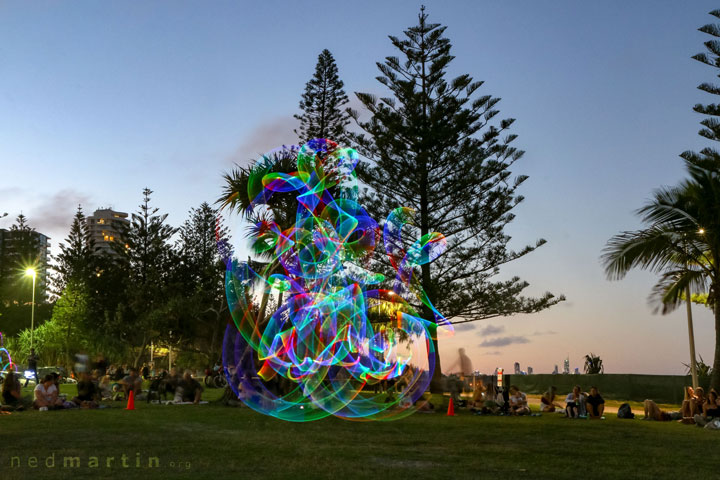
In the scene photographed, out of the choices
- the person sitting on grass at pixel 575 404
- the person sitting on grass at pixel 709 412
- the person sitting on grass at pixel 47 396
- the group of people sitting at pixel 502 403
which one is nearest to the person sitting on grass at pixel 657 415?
the person sitting on grass at pixel 575 404

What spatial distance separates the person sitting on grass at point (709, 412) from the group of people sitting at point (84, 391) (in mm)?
13752

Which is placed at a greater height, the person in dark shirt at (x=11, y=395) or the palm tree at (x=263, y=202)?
the palm tree at (x=263, y=202)

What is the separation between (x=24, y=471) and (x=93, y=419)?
24.6 feet

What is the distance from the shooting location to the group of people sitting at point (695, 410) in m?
16.7

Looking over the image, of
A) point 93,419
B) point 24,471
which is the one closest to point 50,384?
point 93,419

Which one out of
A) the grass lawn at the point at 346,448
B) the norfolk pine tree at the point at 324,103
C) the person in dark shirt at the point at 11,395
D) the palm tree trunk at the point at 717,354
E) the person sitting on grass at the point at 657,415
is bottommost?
the person sitting on grass at the point at 657,415

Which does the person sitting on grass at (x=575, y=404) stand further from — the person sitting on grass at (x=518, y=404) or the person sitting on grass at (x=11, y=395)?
the person sitting on grass at (x=11, y=395)

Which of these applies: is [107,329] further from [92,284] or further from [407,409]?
[407,409]

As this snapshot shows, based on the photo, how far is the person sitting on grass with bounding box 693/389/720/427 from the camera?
652 inches

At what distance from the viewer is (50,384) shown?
60.4 ft

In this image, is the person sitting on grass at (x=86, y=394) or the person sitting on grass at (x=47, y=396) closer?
the person sitting on grass at (x=47, y=396)

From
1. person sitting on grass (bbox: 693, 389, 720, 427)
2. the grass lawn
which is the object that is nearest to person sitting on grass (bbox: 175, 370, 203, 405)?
the grass lawn

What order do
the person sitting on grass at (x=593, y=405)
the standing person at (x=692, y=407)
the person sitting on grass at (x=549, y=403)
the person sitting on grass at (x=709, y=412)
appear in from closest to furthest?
1. the person sitting on grass at (x=709, y=412)
2. the standing person at (x=692, y=407)
3. the person sitting on grass at (x=593, y=405)
4. the person sitting on grass at (x=549, y=403)

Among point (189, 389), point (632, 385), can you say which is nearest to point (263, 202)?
point (189, 389)
